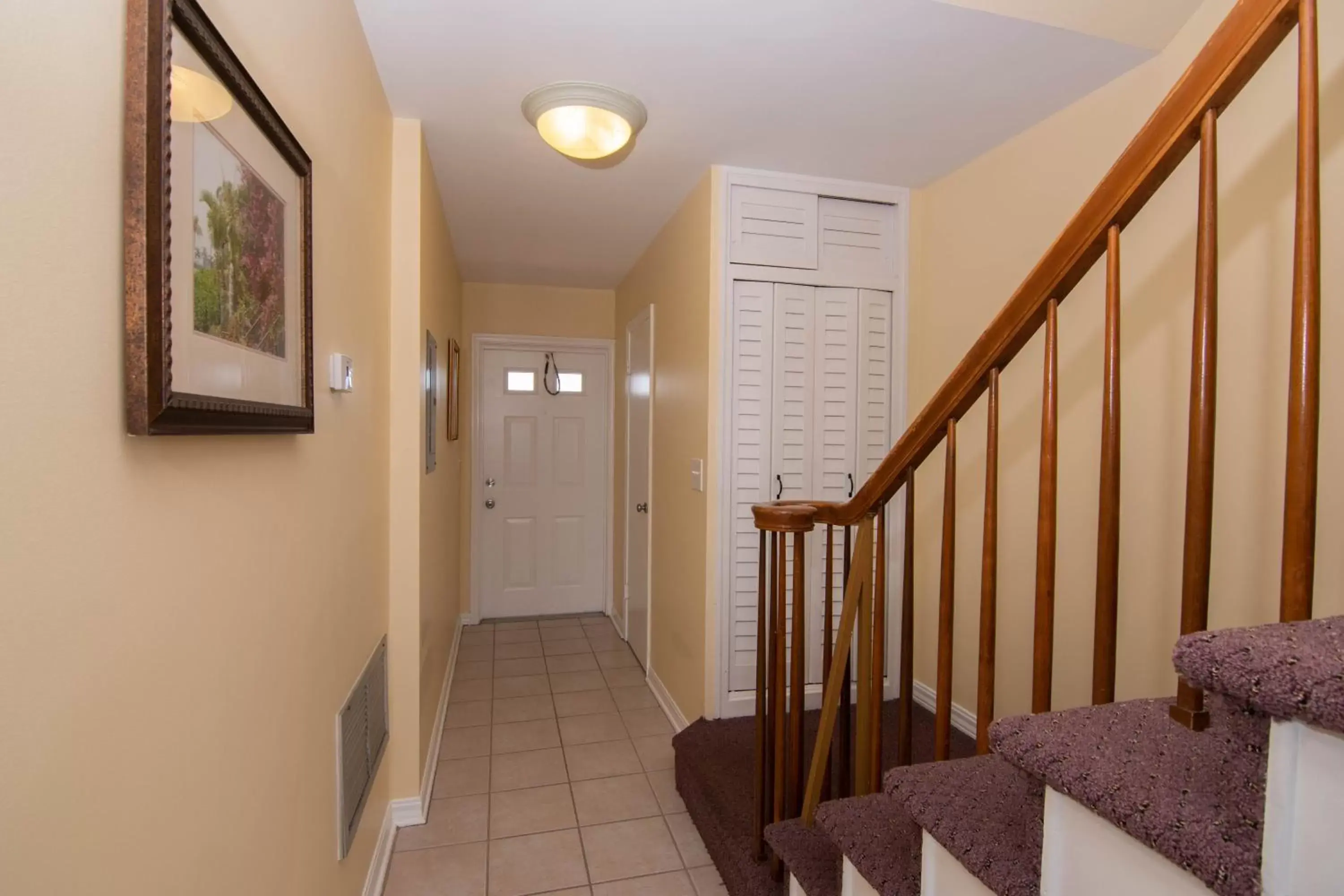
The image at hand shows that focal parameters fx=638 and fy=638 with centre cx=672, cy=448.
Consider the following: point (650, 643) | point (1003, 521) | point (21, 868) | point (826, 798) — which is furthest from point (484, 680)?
point (21, 868)

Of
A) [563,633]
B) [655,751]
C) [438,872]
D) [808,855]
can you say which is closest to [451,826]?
[438,872]

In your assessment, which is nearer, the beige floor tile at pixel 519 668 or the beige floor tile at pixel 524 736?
the beige floor tile at pixel 524 736

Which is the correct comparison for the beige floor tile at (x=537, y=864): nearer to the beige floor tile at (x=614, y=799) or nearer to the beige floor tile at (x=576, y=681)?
the beige floor tile at (x=614, y=799)

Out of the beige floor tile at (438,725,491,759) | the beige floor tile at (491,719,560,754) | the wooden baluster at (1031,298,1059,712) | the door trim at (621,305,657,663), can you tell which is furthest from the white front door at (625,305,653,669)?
the wooden baluster at (1031,298,1059,712)

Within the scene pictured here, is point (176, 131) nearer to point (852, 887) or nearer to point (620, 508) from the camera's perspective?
point (852, 887)

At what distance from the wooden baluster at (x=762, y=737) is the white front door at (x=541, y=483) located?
10.9ft

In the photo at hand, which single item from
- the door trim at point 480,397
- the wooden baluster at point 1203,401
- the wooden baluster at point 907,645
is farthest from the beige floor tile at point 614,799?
the door trim at point 480,397

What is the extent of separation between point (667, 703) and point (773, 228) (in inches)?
90.7

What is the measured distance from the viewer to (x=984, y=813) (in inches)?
36.2

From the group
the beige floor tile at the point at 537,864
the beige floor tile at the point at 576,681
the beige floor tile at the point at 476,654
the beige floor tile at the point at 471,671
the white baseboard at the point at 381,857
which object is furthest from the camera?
the beige floor tile at the point at 476,654

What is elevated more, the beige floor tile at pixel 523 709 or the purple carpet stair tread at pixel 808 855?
the purple carpet stair tread at pixel 808 855

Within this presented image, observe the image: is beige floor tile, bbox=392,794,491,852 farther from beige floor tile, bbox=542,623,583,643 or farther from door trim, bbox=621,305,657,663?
beige floor tile, bbox=542,623,583,643

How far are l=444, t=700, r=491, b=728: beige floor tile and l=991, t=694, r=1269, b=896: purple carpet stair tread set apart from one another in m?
2.81

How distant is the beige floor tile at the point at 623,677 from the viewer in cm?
358
